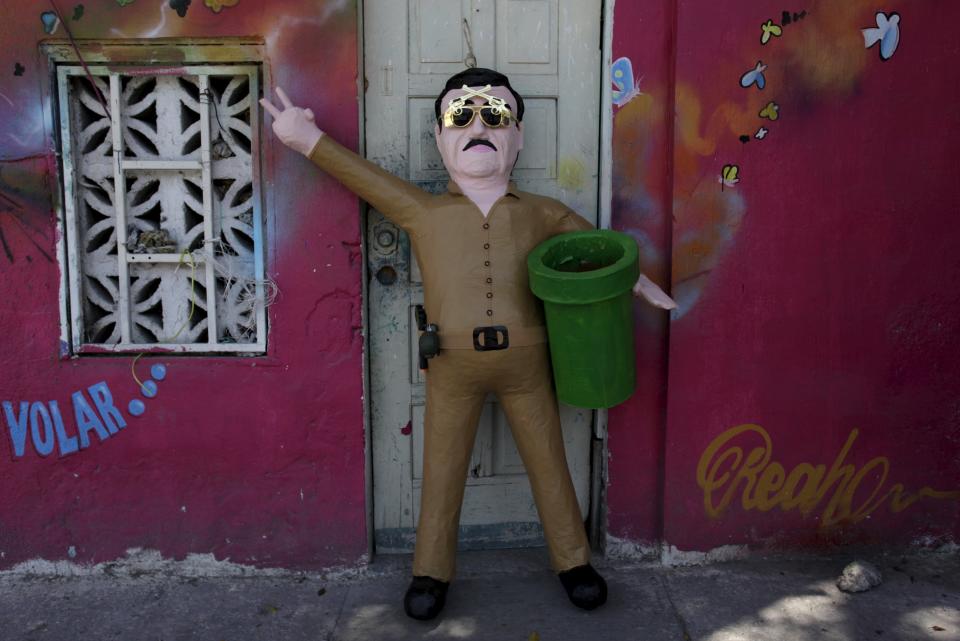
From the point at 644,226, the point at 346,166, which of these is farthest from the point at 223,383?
the point at 644,226


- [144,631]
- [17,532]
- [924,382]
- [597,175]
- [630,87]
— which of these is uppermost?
[630,87]

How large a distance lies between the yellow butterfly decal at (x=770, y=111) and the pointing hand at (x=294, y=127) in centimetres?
182

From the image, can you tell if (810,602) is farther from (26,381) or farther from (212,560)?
(26,381)

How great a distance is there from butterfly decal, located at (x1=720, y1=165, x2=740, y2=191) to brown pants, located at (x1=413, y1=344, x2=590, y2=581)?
105cm

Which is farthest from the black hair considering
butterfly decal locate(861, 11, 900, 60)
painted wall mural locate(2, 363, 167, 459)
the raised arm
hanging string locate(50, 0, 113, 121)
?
painted wall mural locate(2, 363, 167, 459)

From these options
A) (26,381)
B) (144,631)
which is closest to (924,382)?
(144,631)

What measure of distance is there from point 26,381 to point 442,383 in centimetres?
175

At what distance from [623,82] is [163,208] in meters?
2.02

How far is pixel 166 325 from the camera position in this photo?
3352 mm

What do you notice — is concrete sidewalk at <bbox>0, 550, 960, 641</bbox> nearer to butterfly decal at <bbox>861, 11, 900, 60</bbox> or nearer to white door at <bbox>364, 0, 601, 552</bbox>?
white door at <bbox>364, 0, 601, 552</bbox>

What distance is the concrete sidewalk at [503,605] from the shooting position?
9.81 feet

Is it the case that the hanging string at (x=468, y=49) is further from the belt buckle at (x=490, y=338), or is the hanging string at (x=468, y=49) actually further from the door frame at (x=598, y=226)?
the belt buckle at (x=490, y=338)

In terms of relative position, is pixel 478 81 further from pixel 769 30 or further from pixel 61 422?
pixel 61 422

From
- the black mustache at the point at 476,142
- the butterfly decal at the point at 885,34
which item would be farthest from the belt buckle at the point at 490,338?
the butterfly decal at the point at 885,34
